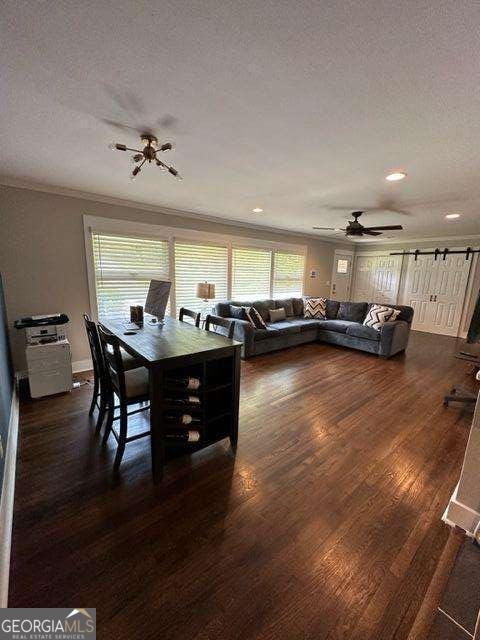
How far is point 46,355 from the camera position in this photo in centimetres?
293

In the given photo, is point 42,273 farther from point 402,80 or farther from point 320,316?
point 320,316

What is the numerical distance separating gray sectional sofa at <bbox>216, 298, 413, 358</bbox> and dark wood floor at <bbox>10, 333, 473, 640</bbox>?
192 cm

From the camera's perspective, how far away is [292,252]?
6.44 meters

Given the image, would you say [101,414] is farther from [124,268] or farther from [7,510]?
[124,268]

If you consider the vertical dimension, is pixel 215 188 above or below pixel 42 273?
above

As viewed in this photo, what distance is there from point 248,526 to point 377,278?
305 inches

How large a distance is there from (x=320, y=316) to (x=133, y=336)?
4702 mm

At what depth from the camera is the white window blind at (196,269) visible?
4543mm

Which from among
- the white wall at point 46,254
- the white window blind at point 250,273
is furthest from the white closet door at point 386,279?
the white wall at point 46,254

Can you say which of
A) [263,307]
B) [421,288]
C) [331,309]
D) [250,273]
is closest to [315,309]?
[331,309]

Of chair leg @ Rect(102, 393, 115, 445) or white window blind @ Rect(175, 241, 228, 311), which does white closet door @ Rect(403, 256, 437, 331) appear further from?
chair leg @ Rect(102, 393, 115, 445)

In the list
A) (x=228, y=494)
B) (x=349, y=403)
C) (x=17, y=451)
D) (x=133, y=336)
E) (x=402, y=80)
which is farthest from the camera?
(x=349, y=403)


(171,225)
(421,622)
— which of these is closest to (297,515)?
(421,622)

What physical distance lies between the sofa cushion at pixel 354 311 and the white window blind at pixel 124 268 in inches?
155
